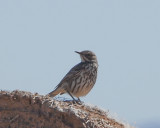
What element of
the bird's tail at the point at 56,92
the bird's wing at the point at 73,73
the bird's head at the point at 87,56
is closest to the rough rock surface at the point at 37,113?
the bird's tail at the point at 56,92

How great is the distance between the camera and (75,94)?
53.6ft

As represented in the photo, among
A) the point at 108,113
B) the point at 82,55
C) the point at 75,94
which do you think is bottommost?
the point at 108,113

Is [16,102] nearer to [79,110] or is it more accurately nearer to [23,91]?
[23,91]

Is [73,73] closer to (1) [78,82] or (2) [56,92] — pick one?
(1) [78,82]

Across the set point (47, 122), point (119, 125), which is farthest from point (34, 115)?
point (119, 125)

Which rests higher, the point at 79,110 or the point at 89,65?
the point at 89,65

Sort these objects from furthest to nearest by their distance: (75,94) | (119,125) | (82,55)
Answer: (82,55) → (75,94) → (119,125)

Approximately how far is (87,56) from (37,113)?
641 centimetres

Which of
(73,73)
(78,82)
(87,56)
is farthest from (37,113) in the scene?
(87,56)

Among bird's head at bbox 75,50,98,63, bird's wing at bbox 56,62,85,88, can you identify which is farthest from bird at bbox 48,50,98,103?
bird's head at bbox 75,50,98,63

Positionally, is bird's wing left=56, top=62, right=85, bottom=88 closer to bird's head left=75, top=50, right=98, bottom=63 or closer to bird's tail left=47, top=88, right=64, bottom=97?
bird's tail left=47, top=88, right=64, bottom=97

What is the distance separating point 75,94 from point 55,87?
1.78 feet

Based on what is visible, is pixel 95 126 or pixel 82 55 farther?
pixel 82 55

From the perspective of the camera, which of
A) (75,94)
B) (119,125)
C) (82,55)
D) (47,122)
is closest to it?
(47,122)
